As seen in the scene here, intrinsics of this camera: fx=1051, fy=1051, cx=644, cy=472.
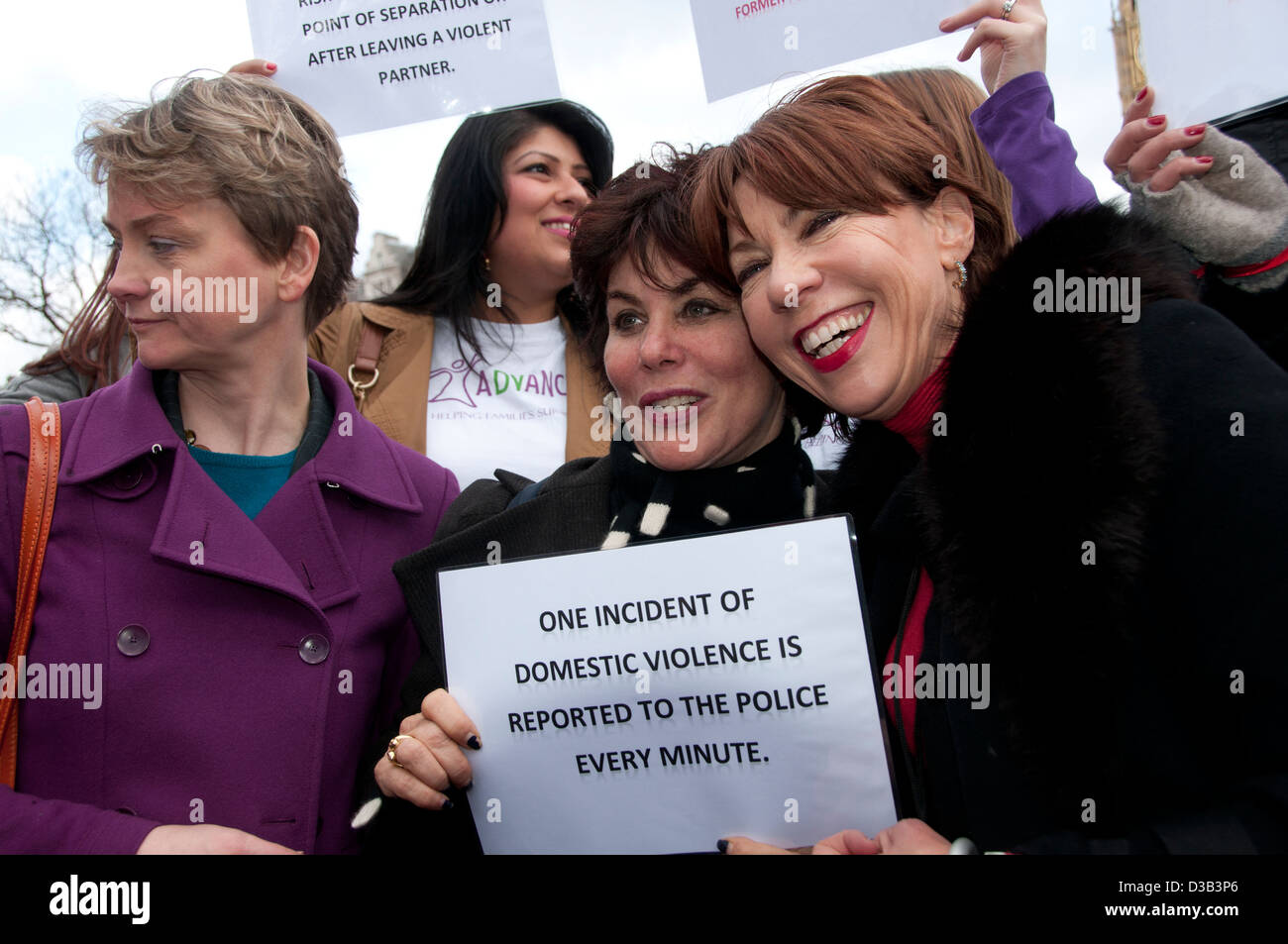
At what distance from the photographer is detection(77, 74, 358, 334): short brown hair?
97.9 inches

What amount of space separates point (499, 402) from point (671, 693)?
6.22 feet

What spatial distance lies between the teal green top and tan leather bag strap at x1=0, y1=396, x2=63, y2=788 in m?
0.33

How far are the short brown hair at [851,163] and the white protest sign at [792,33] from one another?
1.92 feet

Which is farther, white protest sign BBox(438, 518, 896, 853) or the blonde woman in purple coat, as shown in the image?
the blonde woman in purple coat

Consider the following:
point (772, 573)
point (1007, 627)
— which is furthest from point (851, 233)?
point (1007, 627)

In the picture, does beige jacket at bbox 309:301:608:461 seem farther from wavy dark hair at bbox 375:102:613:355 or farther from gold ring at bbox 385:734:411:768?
gold ring at bbox 385:734:411:768

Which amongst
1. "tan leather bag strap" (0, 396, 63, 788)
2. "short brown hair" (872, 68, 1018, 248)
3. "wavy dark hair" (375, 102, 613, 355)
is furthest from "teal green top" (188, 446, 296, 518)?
"short brown hair" (872, 68, 1018, 248)

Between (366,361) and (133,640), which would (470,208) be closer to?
(366,361)

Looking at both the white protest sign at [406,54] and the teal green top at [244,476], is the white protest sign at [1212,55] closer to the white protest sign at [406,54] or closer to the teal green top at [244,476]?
the white protest sign at [406,54]

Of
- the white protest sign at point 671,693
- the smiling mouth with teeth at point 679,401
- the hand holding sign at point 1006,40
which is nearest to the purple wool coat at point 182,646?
the white protest sign at point 671,693

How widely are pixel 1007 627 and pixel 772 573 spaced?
0.43m

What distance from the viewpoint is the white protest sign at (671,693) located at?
1.89 metres
